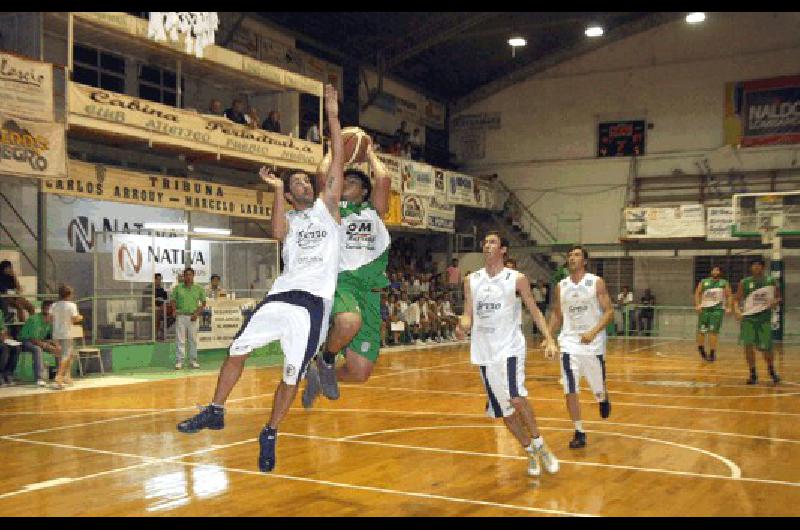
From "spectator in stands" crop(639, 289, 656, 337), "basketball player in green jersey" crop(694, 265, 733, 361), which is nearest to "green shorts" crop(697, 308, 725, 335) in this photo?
"basketball player in green jersey" crop(694, 265, 733, 361)

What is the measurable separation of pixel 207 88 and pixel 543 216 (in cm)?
1476

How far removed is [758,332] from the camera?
1352cm

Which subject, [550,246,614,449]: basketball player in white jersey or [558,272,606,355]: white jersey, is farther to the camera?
[558,272,606,355]: white jersey

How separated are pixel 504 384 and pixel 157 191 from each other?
41.5 feet

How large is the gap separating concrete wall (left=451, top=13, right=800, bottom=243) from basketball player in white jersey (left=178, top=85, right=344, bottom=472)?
2581 centimetres

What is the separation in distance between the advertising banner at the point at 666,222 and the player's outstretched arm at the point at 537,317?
21531mm

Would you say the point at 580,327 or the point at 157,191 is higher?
the point at 157,191

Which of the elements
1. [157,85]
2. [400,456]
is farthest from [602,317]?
[157,85]

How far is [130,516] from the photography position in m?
5.60

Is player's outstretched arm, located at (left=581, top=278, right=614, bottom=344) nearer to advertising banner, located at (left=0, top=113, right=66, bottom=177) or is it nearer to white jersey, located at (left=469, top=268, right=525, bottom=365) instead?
white jersey, located at (left=469, top=268, right=525, bottom=365)

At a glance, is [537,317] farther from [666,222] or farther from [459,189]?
[459,189]

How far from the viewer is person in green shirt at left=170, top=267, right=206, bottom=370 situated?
16562 millimetres
